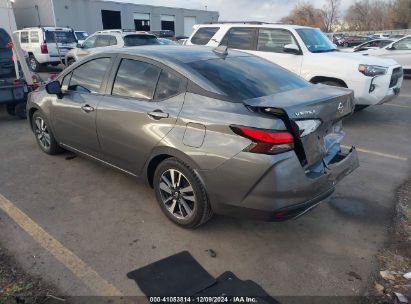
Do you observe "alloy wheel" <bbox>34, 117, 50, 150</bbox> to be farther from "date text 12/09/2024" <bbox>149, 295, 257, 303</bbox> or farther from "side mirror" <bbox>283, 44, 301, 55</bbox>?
"side mirror" <bbox>283, 44, 301, 55</bbox>

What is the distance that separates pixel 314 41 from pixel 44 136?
226 inches

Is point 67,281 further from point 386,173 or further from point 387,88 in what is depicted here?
point 387,88

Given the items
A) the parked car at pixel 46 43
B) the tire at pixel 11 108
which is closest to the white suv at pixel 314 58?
the tire at pixel 11 108

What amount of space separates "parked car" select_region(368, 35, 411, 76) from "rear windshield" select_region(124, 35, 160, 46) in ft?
28.1

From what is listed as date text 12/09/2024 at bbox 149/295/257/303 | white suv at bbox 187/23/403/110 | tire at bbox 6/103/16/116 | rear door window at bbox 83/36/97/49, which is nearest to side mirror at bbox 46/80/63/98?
date text 12/09/2024 at bbox 149/295/257/303

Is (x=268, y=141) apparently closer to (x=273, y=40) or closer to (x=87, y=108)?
(x=87, y=108)

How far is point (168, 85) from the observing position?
3.45 meters

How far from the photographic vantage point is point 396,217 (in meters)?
3.79

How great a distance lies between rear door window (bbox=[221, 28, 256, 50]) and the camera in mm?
8133

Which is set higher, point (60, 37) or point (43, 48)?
point (60, 37)

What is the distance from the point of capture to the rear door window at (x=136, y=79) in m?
3.59

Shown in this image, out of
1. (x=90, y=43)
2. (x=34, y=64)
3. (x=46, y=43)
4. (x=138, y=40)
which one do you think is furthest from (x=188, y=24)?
(x=138, y=40)

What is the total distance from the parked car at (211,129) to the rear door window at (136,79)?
12 mm

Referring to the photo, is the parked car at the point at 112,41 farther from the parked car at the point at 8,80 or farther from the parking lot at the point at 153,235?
the parking lot at the point at 153,235
